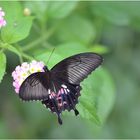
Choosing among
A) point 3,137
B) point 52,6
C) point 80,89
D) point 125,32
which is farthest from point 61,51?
point 125,32

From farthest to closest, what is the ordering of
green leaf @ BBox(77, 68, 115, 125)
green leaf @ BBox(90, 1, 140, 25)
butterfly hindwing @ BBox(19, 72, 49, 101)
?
1. green leaf @ BBox(90, 1, 140, 25)
2. green leaf @ BBox(77, 68, 115, 125)
3. butterfly hindwing @ BBox(19, 72, 49, 101)

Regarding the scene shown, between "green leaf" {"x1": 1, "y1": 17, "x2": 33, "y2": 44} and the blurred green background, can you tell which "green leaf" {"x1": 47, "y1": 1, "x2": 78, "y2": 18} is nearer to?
the blurred green background

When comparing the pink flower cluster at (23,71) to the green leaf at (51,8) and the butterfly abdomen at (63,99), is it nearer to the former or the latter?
the butterfly abdomen at (63,99)

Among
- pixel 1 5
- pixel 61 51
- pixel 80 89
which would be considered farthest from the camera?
pixel 61 51

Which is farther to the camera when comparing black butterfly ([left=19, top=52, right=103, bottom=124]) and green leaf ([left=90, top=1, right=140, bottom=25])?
green leaf ([left=90, top=1, right=140, bottom=25])

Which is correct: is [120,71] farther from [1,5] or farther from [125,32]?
[1,5]

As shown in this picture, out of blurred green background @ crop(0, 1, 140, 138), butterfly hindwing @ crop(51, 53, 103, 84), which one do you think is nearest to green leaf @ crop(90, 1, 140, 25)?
blurred green background @ crop(0, 1, 140, 138)

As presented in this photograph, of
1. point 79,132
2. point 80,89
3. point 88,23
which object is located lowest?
Result: point 79,132
